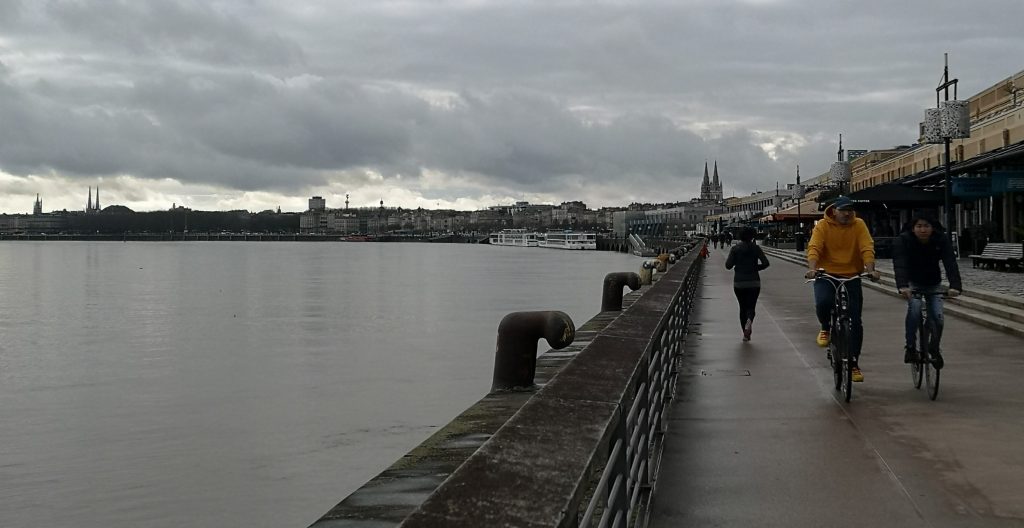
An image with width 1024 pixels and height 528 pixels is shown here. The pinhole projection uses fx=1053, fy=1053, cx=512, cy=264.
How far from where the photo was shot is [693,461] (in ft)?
22.7

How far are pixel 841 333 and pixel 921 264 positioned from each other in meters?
0.95

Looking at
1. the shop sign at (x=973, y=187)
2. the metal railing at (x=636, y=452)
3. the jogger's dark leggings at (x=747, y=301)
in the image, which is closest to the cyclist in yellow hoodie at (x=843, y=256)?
the metal railing at (x=636, y=452)

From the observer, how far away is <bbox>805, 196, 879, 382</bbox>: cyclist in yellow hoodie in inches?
375

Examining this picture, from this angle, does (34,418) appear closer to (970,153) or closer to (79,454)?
(79,454)

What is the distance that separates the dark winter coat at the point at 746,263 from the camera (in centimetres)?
1477

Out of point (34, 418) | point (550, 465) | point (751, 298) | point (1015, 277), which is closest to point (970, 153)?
point (1015, 277)

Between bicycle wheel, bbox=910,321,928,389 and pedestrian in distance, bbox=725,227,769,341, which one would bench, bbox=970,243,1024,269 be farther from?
bicycle wheel, bbox=910,321,928,389

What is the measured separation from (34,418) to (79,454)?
3.89 metres

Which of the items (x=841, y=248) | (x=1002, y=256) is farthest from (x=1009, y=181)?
(x=841, y=248)

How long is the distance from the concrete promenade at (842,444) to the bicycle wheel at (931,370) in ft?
0.32

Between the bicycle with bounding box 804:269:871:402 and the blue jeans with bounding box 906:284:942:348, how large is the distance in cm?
48

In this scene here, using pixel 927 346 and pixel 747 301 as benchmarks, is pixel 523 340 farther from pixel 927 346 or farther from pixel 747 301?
pixel 747 301

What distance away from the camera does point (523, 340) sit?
25.2 feet

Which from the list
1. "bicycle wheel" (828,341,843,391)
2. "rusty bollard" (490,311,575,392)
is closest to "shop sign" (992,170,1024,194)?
"bicycle wheel" (828,341,843,391)
